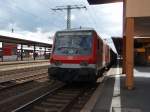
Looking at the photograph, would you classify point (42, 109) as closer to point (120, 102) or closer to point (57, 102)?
point (57, 102)

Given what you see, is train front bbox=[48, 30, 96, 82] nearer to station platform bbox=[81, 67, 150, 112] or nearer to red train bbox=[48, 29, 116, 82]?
red train bbox=[48, 29, 116, 82]

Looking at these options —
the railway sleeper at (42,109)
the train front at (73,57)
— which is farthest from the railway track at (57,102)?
the train front at (73,57)

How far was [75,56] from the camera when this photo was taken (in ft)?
47.7

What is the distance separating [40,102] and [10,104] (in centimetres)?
97

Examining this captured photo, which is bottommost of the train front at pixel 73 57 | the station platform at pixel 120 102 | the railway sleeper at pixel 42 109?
the railway sleeper at pixel 42 109

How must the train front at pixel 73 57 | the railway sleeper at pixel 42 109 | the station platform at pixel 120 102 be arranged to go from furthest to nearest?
the train front at pixel 73 57 < the railway sleeper at pixel 42 109 < the station platform at pixel 120 102

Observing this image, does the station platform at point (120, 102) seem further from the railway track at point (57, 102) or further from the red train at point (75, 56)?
the red train at point (75, 56)

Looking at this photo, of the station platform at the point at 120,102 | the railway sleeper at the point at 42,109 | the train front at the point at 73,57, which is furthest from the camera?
the train front at the point at 73,57

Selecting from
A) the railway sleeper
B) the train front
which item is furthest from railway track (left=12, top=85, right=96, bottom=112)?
the train front

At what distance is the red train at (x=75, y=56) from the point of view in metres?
14.3

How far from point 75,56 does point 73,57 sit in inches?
3.8

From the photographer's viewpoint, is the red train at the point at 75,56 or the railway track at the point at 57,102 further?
the red train at the point at 75,56

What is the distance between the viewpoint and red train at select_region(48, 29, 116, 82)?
563 inches

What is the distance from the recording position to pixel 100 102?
34.8 ft
